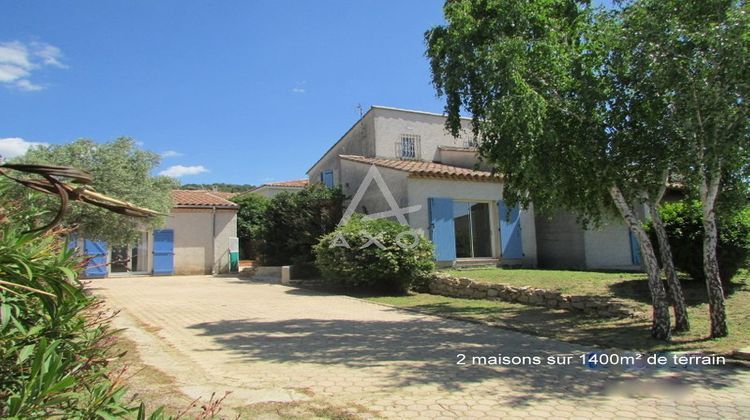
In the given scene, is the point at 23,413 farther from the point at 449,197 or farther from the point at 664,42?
the point at 449,197

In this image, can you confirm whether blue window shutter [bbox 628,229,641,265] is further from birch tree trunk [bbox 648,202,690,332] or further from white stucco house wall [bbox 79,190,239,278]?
white stucco house wall [bbox 79,190,239,278]

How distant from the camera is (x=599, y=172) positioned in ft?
24.2

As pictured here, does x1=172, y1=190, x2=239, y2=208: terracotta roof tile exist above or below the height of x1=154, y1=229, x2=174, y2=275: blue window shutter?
above

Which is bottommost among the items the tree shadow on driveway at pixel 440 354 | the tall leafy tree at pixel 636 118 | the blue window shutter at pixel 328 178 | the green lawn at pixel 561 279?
the tree shadow on driveway at pixel 440 354

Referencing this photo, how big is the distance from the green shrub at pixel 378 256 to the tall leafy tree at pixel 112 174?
523cm

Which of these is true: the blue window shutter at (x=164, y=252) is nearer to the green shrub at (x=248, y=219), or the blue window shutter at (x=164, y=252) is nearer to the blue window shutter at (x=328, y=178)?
the blue window shutter at (x=328, y=178)

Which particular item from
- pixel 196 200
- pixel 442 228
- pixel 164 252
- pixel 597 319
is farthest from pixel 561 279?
pixel 196 200

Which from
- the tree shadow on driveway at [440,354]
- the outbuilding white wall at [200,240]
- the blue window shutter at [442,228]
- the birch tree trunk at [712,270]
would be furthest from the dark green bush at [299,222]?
the birch tree trunk at [712,270]

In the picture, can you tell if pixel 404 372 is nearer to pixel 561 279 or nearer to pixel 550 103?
pixel 550 103

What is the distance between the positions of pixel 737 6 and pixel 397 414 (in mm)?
6559

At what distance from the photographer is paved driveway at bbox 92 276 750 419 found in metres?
4.60

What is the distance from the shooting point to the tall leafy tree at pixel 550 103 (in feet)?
23.8

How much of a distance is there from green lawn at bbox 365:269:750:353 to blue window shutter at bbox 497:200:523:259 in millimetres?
3526

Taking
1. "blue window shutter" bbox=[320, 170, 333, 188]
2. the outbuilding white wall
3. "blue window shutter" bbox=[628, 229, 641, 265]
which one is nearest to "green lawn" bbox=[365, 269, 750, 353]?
"blue window shutter" bbox=[628, 229, 641, 265]
